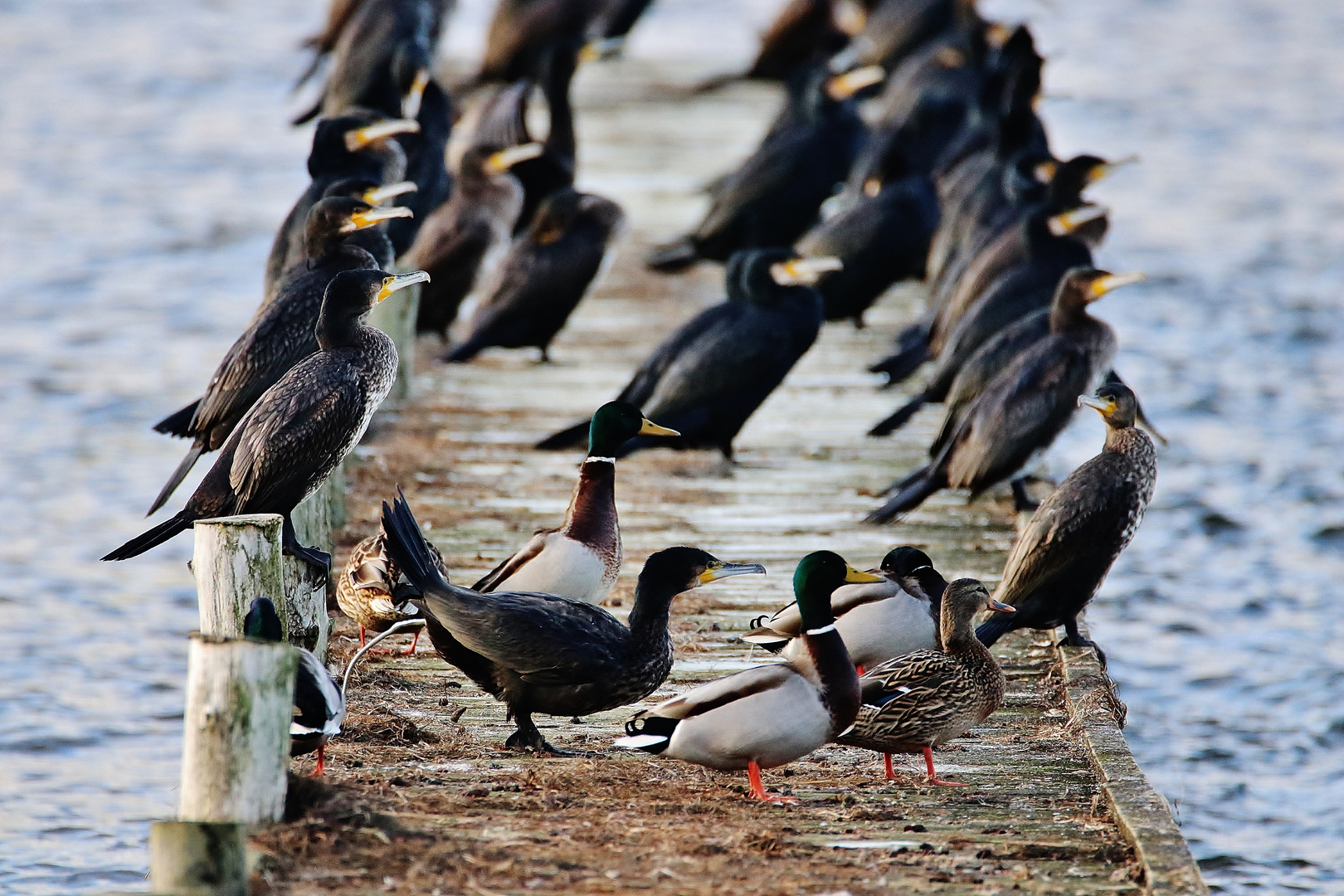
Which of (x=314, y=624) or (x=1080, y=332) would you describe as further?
(x=1080, y=332)

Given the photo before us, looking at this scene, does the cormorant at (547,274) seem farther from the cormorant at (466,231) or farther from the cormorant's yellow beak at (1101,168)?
the cormorant's yellow beak at (1101,168)

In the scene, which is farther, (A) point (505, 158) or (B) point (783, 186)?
(B) point (783, 186)

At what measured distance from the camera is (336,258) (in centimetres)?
644

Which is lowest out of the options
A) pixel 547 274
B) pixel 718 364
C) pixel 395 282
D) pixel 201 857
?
pixel 201 857

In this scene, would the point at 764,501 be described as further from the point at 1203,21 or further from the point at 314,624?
the point at 1203,21

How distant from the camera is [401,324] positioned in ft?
28.6

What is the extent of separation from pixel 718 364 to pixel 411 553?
10.8ft

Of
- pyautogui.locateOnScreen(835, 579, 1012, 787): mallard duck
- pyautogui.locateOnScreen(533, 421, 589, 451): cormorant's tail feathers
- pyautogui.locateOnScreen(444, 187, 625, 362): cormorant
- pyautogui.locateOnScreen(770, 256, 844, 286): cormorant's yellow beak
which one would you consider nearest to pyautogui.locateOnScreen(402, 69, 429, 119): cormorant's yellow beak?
pyautogui.locateOnScreen(444, 187, 625, 362): cormorant

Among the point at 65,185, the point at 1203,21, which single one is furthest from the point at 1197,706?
the point at 1203,21

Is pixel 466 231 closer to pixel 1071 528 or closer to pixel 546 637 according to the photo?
pixel 1071 528

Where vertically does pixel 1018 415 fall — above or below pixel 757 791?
above

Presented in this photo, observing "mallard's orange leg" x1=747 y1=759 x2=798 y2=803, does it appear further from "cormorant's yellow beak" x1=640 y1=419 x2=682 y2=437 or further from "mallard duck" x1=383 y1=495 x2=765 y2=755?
"cormorant's yellow beak" x1=640 y1=419 x2=682 y2=437

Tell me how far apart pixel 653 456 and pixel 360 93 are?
3.22 metres

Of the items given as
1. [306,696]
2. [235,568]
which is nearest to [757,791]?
[306,696]
